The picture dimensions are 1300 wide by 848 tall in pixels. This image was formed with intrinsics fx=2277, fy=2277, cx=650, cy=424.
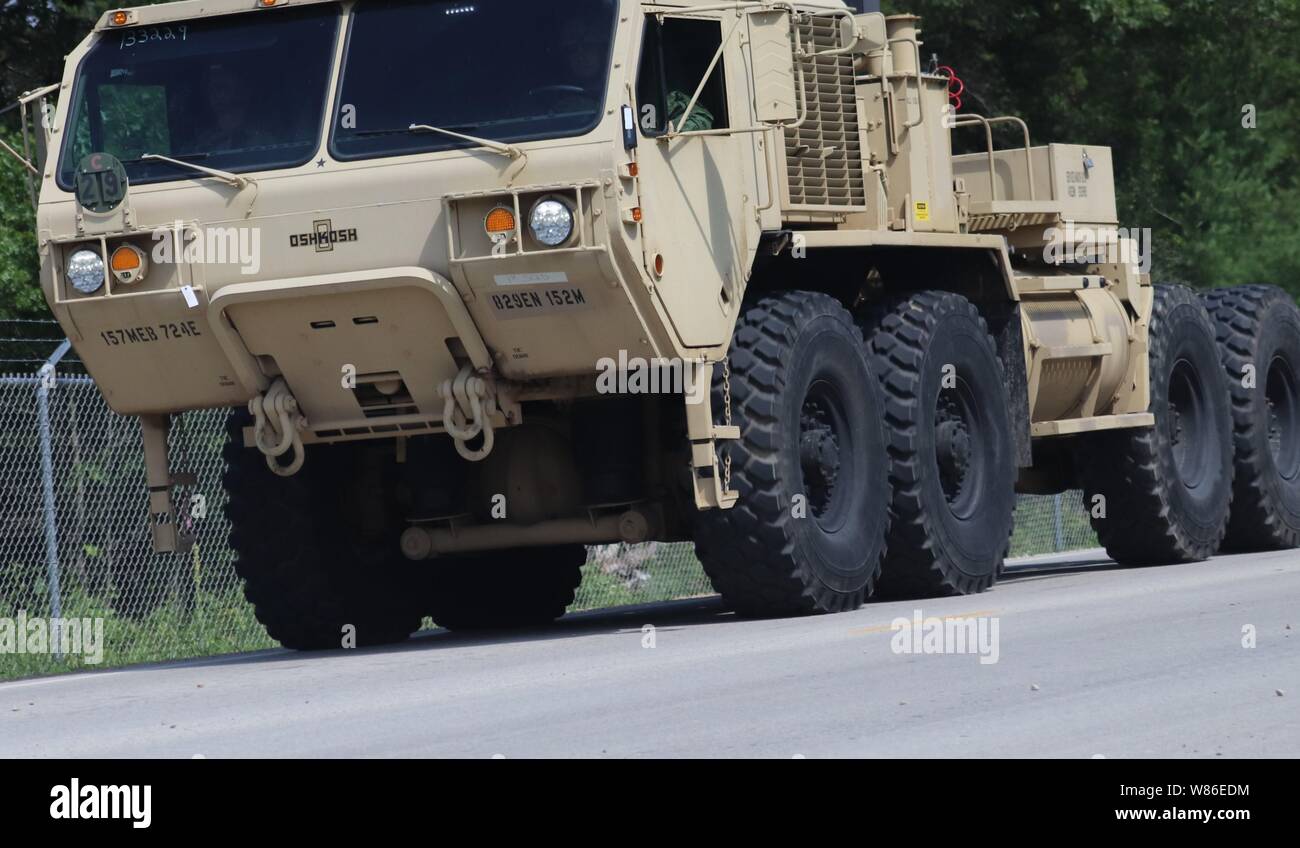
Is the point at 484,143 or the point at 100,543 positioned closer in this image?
the point at 484,143

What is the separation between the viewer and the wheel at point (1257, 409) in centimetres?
1716

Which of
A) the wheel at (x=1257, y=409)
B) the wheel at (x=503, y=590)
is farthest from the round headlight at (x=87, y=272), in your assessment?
the wheel at (x=1257, y=409)

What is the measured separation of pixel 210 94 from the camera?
1176cm

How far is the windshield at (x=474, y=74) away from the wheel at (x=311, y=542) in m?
2.15

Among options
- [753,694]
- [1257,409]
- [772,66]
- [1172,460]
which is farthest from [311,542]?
[1257,409]

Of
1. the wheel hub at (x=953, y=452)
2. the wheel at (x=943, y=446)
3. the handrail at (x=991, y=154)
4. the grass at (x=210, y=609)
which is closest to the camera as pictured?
the wheel at (x=943, y=446)

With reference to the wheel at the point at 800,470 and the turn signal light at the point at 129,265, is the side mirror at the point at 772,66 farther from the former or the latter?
the turn signal light at the point at 129,265

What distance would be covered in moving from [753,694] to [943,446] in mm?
5130

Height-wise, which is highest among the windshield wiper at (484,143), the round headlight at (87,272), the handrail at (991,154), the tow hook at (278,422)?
the handrail at (991,154)

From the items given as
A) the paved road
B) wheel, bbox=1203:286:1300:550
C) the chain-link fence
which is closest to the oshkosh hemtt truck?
the paved road

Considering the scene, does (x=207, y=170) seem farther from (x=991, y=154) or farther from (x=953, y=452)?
(x=991, y=154)

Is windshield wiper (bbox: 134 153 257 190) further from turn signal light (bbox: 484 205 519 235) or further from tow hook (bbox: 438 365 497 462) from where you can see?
tow hook (bbox: 438 365 497 462)

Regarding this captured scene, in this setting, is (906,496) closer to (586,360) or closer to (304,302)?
(586,360)

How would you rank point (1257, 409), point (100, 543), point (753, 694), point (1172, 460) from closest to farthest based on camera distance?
point (753, 694) → point (100, 543) → point (1172, 460) → point (1257, 409)
